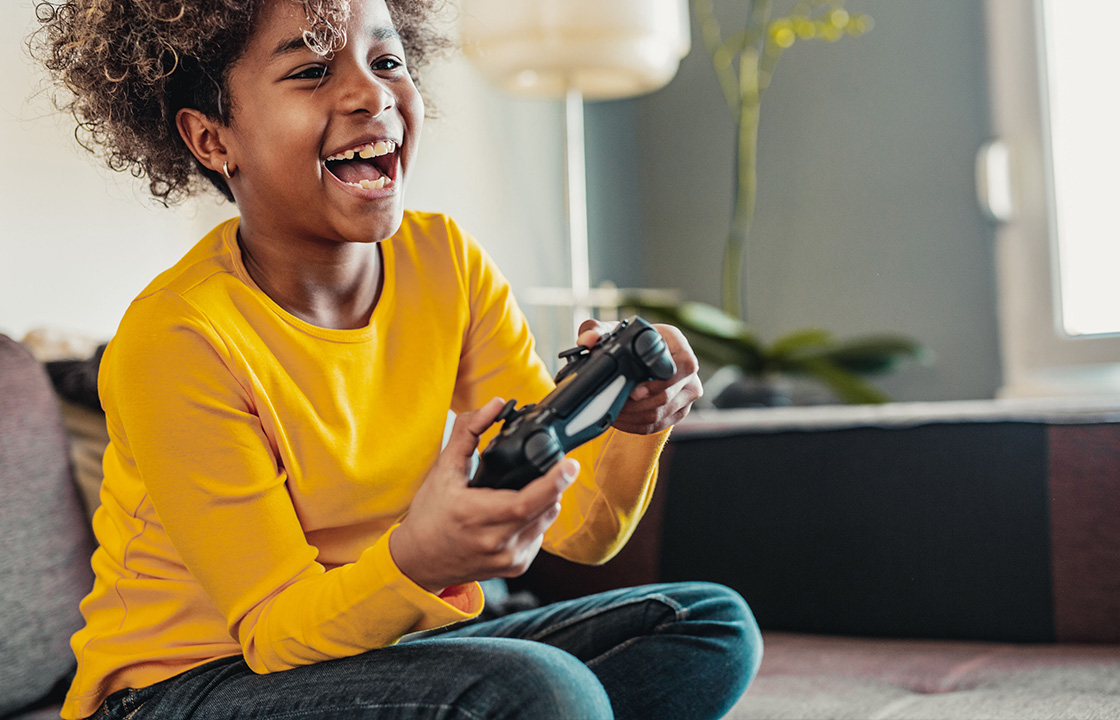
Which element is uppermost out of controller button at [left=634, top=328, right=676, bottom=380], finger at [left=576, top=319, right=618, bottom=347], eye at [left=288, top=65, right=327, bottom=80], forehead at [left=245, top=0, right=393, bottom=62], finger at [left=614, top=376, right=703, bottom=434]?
forehead at [left=245, top=0, right=393, bottom=62]

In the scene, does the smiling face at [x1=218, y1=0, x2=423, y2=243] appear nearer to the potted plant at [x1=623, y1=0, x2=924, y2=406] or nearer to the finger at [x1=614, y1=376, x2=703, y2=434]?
the finger at [x1=614, y1=376, x2=703, y2=434]

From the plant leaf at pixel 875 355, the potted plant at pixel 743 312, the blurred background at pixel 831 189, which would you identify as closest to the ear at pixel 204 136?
the blurred background at pixel 831 189

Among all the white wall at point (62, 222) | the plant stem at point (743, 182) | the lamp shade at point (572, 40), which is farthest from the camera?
the plant stem at point (743, 182)

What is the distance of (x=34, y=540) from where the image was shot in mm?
988

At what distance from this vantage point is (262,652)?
68 cm

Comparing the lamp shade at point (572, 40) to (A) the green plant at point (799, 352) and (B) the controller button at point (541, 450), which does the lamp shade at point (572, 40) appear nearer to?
(A) the green plant at point (799, 352)

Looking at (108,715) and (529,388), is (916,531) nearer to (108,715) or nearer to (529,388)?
(529,388)

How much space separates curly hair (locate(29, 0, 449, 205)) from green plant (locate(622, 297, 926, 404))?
4.43 ft

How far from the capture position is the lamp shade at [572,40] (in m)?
1.87

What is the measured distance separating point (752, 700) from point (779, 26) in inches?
69.2

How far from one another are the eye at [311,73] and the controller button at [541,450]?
365 mm

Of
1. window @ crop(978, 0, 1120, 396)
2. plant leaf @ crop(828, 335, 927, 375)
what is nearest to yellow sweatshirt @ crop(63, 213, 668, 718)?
plant leaf @ crop(828, 335, 927, 375)

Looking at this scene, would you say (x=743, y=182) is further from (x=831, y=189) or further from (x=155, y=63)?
(x=155, y=63)

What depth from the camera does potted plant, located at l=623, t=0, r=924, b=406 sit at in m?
2.19
